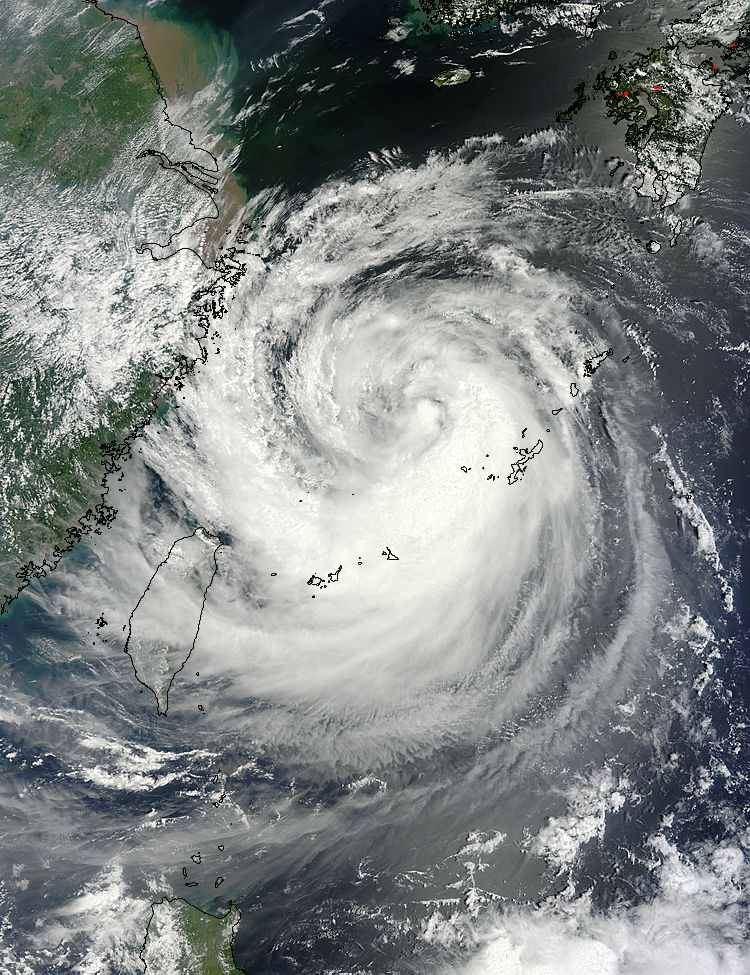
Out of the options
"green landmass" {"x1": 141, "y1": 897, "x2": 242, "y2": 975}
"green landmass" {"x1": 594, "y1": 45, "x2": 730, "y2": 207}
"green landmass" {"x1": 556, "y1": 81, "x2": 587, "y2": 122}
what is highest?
"green landmass" {"x1": 556, "y1": 81, "x2": 587, "y2": 122}

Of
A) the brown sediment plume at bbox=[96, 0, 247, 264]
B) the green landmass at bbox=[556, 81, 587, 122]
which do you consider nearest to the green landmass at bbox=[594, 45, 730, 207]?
the green landmass at bbox=[556, 81, 587, 122]

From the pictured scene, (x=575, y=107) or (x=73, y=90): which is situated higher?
(x=73, y=90)

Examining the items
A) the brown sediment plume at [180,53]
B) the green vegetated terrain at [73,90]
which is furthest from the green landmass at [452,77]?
the green vegetated terrain at [73,90]

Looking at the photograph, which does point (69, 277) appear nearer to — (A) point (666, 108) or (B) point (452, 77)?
(B) point (452, 77)

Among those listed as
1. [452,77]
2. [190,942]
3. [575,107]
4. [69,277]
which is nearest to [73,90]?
[69,277]

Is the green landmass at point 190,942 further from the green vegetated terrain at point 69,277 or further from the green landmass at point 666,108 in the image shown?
the green landmass at point 666,108

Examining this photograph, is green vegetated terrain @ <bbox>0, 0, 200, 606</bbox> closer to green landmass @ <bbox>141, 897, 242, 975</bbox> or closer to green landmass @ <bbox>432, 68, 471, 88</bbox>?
green landmass @ <bbox>432, 68, 471, 88</bbox>

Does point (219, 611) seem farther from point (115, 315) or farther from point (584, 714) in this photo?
point (584, 714)
